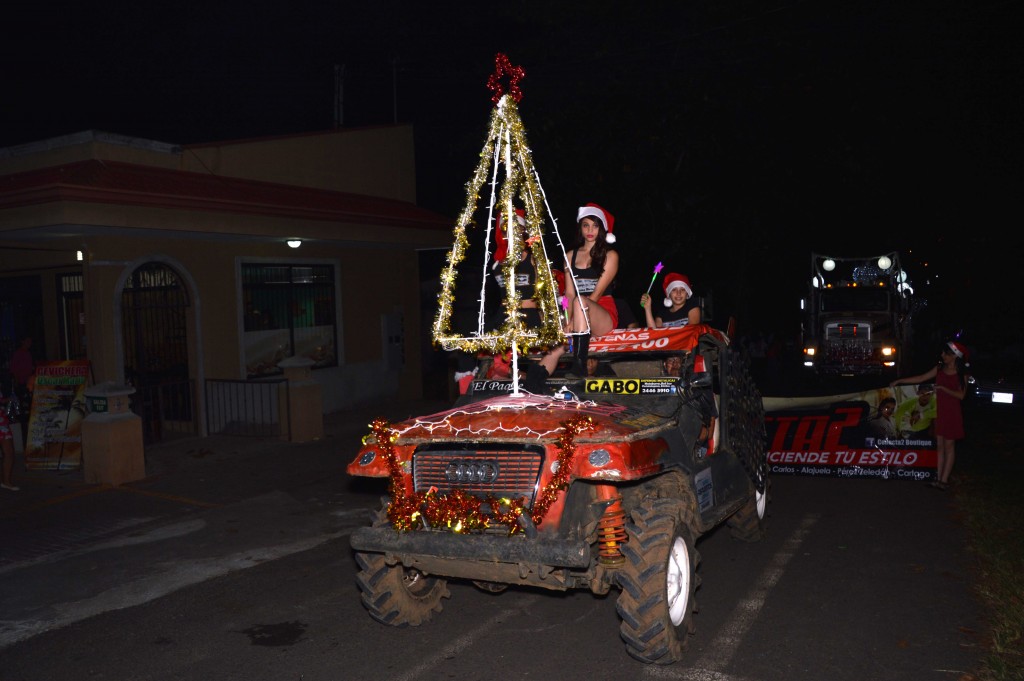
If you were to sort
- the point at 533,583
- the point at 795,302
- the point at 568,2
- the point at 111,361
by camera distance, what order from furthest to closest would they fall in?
the point at 795,302 → the point at 568,2 → the point at 111,361 → the point at 533,583

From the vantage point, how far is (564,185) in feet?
56.3

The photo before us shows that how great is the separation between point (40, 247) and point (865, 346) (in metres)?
19.7

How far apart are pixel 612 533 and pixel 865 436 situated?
643 cm

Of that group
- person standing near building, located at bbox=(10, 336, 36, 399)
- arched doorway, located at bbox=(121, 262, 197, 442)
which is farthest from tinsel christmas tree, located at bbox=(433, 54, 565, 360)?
person standing near building, located at bbox=(10, 336, 36, 399)

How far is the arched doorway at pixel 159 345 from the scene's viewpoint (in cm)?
1425

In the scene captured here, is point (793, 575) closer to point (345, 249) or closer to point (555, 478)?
point (555, 478)

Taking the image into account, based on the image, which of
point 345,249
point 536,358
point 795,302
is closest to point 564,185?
point 345,249

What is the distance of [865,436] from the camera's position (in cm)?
1045

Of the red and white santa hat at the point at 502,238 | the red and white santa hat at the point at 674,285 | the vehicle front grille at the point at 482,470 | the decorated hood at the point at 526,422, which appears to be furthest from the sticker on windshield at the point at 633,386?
the red and white santa hat at the point at 674,285

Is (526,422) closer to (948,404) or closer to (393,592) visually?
(393,592)

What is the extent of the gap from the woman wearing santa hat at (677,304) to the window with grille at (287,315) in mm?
9190

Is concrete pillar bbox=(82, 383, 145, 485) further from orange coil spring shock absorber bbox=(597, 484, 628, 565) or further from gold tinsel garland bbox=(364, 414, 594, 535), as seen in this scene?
orange coil spring shock absorber bbox=(597, 484, 628, 565)

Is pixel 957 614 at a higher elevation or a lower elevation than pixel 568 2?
lower

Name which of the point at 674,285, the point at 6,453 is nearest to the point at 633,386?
the point at 674,285
